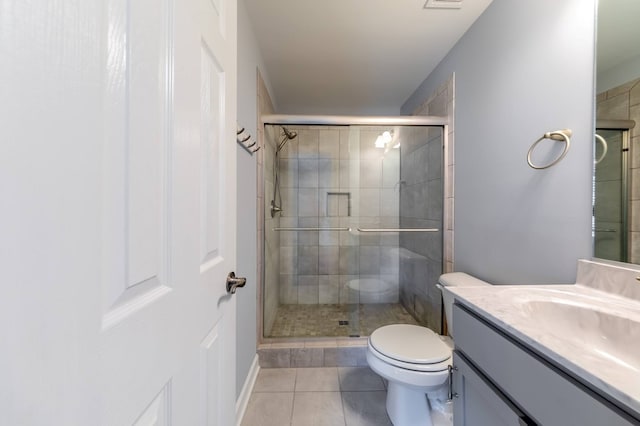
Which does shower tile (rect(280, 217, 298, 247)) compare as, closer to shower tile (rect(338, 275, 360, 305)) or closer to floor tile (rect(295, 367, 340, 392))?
shower tile (rect(338, 275, 360, 305))

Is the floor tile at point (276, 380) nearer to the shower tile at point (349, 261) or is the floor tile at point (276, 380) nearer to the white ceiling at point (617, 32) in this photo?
the shower tile at point (349, 261)

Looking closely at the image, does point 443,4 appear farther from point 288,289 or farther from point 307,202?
point 288,289

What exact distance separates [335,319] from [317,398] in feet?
2.90

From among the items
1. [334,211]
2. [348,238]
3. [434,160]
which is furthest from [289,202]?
[434,160]

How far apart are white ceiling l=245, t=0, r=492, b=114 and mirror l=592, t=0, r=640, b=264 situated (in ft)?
2.55

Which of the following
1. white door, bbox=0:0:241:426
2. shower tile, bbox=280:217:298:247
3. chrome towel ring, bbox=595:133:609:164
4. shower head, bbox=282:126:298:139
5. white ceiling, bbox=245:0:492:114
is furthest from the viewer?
shower tile, bbox=280:217:298:247

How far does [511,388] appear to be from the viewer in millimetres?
614

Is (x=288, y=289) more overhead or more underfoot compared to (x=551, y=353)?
more underfoot

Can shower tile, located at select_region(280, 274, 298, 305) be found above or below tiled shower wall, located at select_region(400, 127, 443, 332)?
below

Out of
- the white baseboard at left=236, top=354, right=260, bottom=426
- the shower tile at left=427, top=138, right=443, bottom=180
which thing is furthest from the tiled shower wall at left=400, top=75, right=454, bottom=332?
the white baseboard at left=236, top=354, right=260, bottom=426

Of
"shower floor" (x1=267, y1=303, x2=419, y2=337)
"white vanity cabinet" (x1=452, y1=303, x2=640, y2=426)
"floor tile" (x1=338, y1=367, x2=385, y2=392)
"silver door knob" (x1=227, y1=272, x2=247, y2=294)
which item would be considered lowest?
"floor tile" (x1=338, y1=367, x2=385, y2=392)

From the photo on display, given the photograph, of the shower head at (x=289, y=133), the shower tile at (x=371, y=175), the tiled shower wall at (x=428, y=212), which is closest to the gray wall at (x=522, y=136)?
the tiled shower wall at (x=428, y=212)

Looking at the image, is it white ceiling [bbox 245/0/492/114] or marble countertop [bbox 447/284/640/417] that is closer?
marble countertop [bbox 447/284/640/417]

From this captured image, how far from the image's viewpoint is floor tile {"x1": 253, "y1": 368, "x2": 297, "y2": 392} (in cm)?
162
